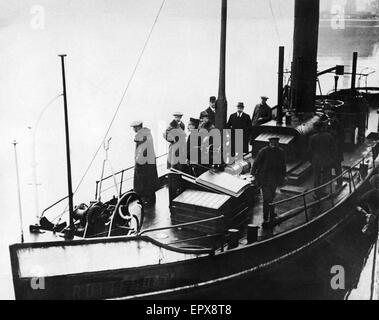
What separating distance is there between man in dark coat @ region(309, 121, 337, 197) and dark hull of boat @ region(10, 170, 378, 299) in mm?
677

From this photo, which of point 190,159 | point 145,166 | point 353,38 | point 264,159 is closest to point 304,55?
point 190,159

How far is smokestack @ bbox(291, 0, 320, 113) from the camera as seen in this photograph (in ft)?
36.4

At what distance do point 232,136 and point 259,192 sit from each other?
206 centimetres

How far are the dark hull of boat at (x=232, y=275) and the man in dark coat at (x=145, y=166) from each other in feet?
7.49

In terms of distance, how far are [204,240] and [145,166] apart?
1.89 meters

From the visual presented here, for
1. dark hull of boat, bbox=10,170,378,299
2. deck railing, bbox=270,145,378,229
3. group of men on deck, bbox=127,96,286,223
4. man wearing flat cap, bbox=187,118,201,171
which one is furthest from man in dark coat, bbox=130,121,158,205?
dark hull of boat, bbox=10,170,378,299

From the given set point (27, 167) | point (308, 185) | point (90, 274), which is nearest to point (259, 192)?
point (308, 185)

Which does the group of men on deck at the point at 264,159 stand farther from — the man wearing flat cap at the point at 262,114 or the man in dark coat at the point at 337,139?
the man wearing flat cap at the point at 262,114

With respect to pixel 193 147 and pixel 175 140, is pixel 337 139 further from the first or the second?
pixel 175 140

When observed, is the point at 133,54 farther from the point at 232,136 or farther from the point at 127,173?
the point at 232,136
